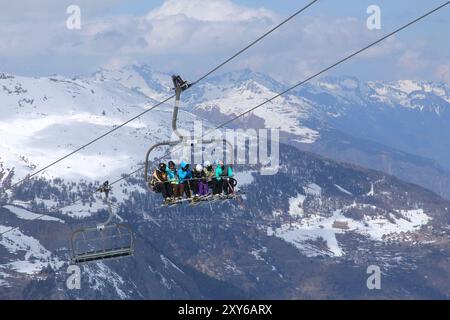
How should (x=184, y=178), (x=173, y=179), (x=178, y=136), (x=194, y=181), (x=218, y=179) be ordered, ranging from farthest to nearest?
(x=184, y=178) < (x=173, y=179) < (x=194, y=181) < (x=218, y=179) < (x=178, y=136)

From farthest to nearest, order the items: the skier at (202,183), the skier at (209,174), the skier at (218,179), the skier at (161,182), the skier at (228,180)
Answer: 1. the skier at (202,183)
2. the skier at (209,174)
3. the skier at (161,182)
4. the skier at (218,179)
5. the skier at (228,180)

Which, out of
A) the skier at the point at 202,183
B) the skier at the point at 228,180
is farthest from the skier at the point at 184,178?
the skier at the point at 228,180


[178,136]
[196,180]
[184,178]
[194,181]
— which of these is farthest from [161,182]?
[178,136]

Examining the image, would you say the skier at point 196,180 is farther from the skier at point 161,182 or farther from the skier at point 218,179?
the skier at point 161,182

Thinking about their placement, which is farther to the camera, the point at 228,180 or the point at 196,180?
the point at 228,180

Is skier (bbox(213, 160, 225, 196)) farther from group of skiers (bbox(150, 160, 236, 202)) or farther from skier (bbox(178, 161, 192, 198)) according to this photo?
skier (bbox(178, 161, 192, 198))

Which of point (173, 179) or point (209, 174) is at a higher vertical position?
point (209, 174)

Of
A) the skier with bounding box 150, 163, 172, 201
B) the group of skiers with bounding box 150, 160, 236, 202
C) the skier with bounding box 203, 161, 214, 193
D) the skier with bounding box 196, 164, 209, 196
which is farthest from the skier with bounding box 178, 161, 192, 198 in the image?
the skier with bounding box 203, 161, 214, 193

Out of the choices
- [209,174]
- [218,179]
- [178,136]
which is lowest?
[218,179]

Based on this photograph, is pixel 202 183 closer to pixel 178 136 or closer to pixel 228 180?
pixel 228 180
